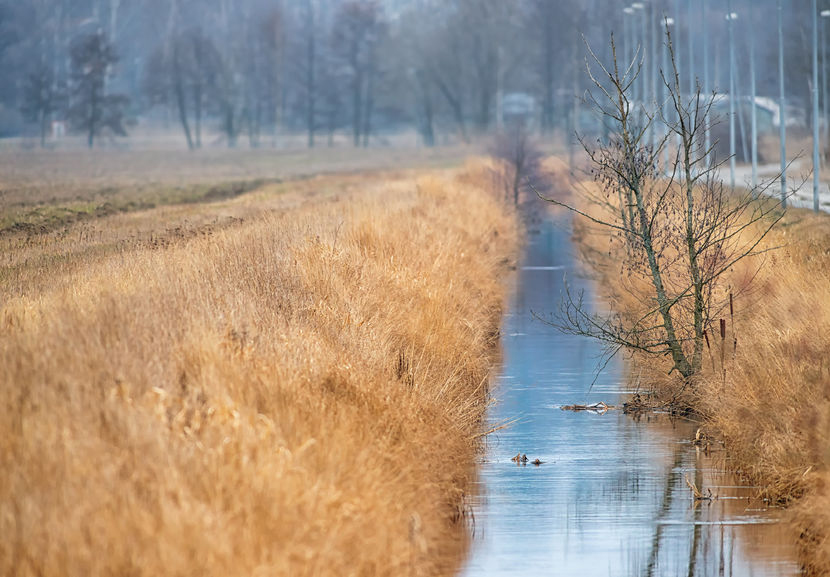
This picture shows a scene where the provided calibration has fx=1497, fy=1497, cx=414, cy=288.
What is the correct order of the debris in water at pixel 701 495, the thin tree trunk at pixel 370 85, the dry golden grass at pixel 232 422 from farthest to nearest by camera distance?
the thin tree trunk at pixel 370 85, the debris in water at pixel 701 495, the dry golden grass at pixel 232 422

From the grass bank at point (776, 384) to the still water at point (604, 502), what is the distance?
0.27 metres

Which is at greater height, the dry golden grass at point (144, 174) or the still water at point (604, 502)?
the dry golden grass at point (144, 174)

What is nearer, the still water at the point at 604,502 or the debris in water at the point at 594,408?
the still water at the point at 604,502

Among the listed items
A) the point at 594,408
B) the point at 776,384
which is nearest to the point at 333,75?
the point at 594,408

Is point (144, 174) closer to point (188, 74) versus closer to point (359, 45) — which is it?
point (188, 74)

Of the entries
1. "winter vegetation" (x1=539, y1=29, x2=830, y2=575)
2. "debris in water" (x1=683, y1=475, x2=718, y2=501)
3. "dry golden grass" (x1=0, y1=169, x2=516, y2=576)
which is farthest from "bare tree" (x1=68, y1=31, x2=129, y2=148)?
"debris in water" (x1=683, y1=475, x2=718, y2=501)

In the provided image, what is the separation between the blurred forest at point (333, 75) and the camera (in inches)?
4269

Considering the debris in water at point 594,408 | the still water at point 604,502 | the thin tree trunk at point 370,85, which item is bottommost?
the still water at point 604,502

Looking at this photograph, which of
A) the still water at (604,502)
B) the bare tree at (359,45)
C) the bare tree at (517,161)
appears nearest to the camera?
the still water at (604,502)

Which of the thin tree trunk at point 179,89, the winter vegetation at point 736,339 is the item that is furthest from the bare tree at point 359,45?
the winter vegetation at point 736,339

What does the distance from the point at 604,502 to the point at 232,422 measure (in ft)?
13.6

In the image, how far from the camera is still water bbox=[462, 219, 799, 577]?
10547 millimetres

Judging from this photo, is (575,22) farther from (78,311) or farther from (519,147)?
(78,311)

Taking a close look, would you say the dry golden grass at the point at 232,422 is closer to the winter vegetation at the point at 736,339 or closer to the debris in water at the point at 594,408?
the debris in water at the point at 594,408
